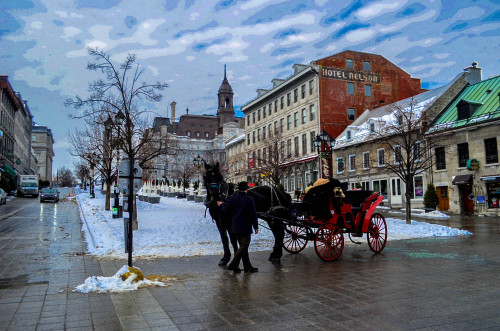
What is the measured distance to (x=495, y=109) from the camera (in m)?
29.5

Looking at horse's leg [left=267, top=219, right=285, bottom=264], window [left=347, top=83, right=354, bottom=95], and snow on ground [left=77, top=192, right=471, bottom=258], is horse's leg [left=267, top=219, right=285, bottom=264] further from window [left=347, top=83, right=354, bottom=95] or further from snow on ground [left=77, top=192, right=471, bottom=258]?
window [left=347, top=83, right=354, bottom=95]

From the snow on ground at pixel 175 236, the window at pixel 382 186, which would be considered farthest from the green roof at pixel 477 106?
the snow on ground at pixel 175 236

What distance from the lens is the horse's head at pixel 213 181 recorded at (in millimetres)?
9148

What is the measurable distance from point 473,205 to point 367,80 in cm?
2433

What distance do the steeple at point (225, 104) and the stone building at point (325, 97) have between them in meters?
71.1

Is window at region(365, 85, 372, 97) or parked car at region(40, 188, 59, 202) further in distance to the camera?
window at region(365, 85, 372, 97)

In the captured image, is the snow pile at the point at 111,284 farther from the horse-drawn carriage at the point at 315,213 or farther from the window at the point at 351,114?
the window at the point at 351,114

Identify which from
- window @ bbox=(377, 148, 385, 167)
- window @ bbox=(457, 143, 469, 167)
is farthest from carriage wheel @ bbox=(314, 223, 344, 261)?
window @ bbox=(377, 148, 385, 167)

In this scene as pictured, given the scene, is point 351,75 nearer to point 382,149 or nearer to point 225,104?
point 382,149

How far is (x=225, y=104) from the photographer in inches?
5113

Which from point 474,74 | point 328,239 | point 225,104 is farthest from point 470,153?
point 225,104

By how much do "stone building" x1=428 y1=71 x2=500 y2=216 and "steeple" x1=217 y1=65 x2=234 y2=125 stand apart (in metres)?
95.5

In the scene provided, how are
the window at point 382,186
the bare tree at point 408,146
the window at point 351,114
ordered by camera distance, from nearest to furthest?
the bare tree at point 408,146, the window at point 382,186, the window at point 351,114

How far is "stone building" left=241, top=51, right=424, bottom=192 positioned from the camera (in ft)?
158
